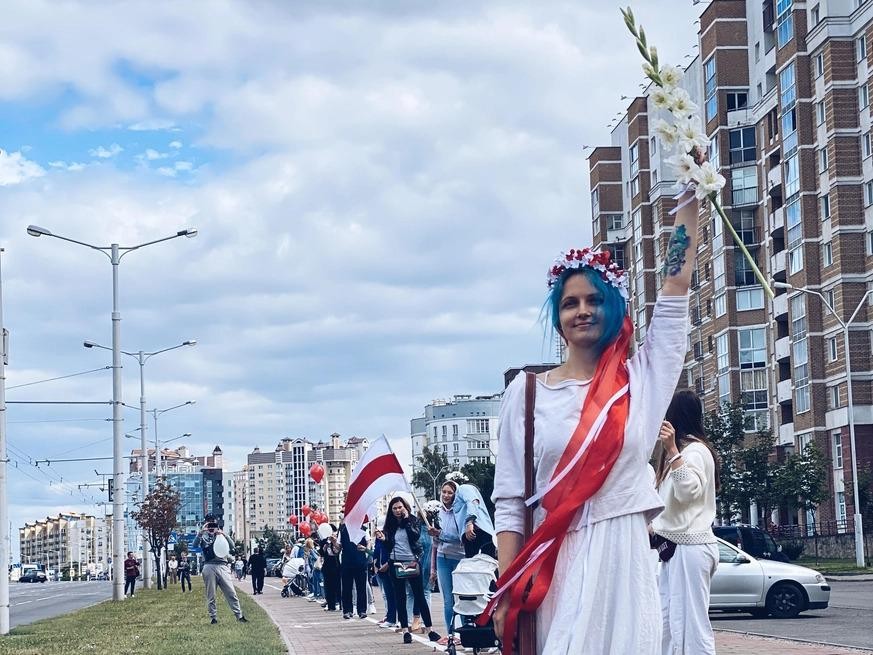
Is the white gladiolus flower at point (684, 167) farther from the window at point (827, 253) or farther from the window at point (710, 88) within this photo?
the window at point (710, 88)

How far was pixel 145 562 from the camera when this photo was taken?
221 feet

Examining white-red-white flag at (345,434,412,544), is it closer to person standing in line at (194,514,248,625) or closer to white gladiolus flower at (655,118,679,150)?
person standing in line at (194,514,248,625)

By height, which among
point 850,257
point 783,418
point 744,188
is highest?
point 744,188

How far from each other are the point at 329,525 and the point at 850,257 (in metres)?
37.9

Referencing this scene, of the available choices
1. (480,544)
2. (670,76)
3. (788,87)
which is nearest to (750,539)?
(480,544)

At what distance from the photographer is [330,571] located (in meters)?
30.7

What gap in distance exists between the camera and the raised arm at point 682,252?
4730 millimetres

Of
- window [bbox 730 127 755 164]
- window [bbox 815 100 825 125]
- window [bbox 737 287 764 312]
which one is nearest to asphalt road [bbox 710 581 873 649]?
window [bbox 815 100 825 125]

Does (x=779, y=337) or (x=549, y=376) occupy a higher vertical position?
(x=779, y=337)

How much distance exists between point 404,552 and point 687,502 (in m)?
11.5

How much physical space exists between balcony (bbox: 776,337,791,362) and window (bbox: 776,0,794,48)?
13469 millimetres

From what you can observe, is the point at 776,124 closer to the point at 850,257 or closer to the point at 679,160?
the point at 850,257

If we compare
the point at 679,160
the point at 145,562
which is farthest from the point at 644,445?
the point at 145,562

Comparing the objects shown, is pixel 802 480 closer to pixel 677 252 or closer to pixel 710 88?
pixel 710 88
